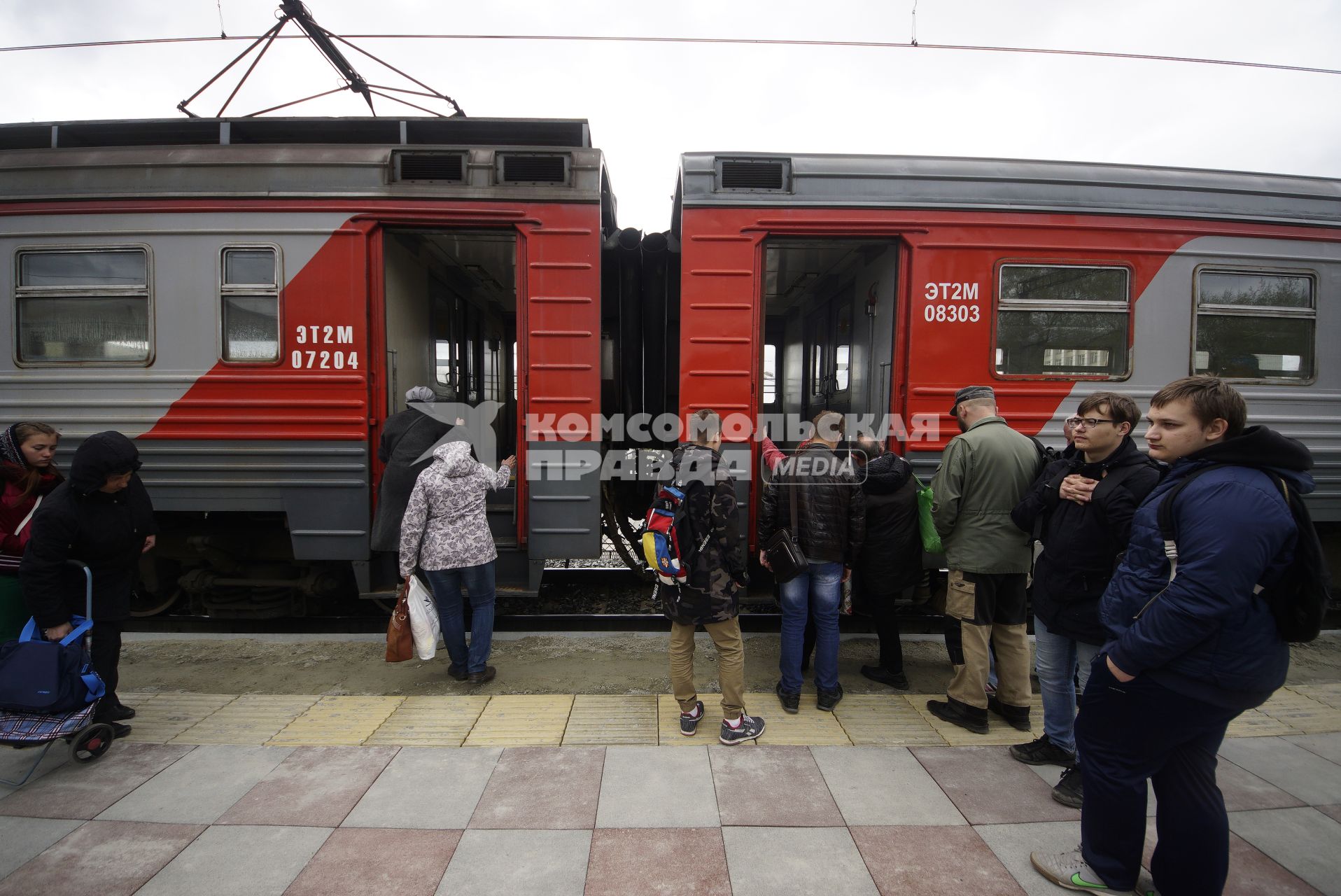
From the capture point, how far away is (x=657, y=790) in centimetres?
292

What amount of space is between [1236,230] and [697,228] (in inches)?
155

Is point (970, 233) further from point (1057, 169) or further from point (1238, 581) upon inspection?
point (1238, 581)

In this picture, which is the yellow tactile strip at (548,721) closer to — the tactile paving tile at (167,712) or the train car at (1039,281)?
the tactile paving tile at (167,712)

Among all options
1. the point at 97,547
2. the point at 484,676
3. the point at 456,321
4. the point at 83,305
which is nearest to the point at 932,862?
the point at 484,676

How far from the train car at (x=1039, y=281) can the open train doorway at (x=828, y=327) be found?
23cm

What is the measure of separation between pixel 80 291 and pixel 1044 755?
6689 mm

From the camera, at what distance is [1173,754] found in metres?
2.17

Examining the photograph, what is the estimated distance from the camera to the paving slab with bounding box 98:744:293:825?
2742mm

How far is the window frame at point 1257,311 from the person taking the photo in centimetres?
457

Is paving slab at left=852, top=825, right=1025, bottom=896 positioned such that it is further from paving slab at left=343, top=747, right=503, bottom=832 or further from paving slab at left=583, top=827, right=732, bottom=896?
paving slab at left=343, top=747, right=503, bottom=832

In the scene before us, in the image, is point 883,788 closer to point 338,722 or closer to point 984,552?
point 984,552

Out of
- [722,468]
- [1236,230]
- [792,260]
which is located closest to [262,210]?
[722,468]

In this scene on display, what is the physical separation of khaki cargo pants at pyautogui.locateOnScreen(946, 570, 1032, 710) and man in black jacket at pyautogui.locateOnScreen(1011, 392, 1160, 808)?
10.5 inches

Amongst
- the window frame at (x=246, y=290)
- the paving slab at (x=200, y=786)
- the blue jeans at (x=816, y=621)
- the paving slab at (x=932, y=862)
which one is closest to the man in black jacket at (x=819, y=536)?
the blue jeans at (x=816, y=621)
